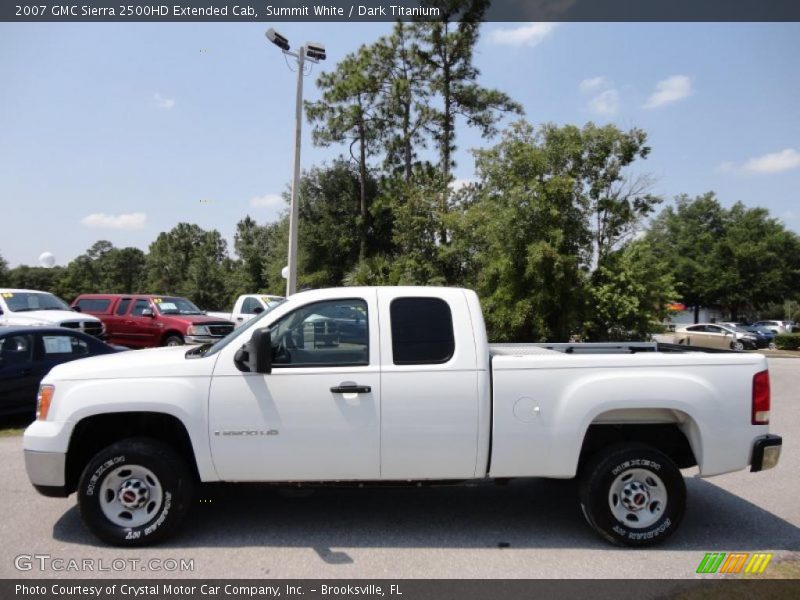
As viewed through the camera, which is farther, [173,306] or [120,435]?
[173,306]

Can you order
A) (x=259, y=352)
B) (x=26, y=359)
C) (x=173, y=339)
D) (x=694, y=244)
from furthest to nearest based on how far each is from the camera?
1. (x=694, y=244)
2. (x=173, y=339)
3. (x=26, y=359)
4. (x=259, y=352)

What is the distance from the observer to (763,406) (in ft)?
14.9

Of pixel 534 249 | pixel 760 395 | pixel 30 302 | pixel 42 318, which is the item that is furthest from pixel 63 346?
pixel 534 249

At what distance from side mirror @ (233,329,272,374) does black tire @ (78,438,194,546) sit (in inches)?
37.8

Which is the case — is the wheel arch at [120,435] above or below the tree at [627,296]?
below

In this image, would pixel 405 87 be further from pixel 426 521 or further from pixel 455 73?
pixel 426 521

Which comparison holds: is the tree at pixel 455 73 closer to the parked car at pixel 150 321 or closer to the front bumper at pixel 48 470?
the parked car at pixel 150 321

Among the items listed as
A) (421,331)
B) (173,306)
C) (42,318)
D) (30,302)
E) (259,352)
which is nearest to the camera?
(259,352)

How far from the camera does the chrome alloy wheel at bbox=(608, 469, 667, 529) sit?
457 cm

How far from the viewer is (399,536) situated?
A: 4723 millimetres

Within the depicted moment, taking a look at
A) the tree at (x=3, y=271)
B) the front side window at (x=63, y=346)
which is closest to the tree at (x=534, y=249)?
the front side window at (x=63, y=346)

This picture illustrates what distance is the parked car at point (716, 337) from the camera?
104 ft

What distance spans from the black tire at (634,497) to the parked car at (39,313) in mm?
12819
